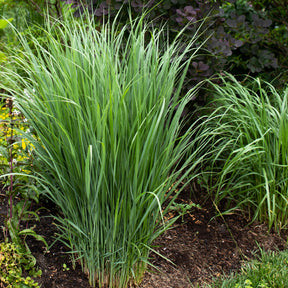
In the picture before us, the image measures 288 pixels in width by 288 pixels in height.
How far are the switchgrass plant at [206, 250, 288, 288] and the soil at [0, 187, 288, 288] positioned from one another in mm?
106

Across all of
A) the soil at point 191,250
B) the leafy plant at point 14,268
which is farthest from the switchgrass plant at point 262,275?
the leafy plant at point 14,268

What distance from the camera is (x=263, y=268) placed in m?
2.44

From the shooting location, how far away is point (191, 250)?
2.77 metres

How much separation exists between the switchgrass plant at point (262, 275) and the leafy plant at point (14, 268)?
1051mm

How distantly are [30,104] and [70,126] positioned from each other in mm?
277

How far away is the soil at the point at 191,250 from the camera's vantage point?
2311 millimetres

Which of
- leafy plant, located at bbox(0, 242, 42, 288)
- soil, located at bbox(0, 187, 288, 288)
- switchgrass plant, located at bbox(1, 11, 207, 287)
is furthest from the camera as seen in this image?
soil, located at bbox(0, 187, 288, 288)

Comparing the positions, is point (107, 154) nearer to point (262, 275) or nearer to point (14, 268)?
point (14, 268)

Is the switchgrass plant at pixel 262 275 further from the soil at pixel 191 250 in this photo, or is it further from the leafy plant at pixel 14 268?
the leafy plant at pixel 14 268

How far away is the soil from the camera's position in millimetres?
2311

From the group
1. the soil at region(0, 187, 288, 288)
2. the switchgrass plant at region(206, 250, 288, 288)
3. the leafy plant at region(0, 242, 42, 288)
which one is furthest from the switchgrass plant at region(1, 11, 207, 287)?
the switchgrass plant at region(206, 250, 288, 288)

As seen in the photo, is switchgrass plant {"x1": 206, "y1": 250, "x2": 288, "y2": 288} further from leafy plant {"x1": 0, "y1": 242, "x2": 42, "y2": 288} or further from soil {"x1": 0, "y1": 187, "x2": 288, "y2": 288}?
leafy plant {"x1": 0, "y1": 242, "x2": 42, "y2": 288}

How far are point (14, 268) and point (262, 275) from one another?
1.47 meters

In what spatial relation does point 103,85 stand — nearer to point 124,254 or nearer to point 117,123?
point 117,123
